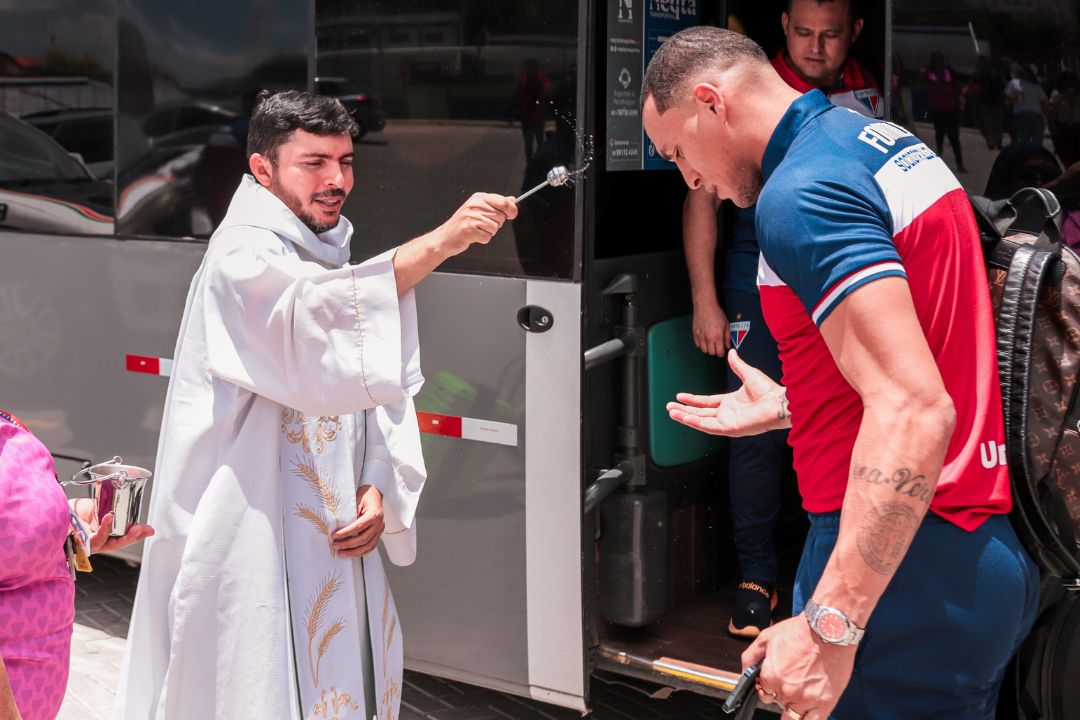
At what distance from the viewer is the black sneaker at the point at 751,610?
4066 mm

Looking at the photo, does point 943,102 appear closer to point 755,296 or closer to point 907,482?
point 755,296

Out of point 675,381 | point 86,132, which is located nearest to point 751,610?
point 675,381

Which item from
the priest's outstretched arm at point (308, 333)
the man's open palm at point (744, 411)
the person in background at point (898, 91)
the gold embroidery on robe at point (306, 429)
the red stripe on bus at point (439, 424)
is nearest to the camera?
the man's open palm at point (744, 411)

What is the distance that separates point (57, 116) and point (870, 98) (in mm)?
2856

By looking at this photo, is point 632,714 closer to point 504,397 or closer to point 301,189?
point 504,397

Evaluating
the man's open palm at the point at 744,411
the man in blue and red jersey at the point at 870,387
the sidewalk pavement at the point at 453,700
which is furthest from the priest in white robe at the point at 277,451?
the sidewalk pavement at the point at 453,700

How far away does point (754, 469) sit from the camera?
4.25 metres

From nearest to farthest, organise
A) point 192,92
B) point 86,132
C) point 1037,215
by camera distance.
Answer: point 1037,215, point 192,92, point 86,132

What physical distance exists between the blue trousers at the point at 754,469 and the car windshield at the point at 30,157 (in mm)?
2392

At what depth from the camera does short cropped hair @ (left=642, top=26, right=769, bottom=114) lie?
7.21 feet

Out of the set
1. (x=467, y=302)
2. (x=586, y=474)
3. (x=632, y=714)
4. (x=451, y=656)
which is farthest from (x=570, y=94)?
(x=632, y=714)

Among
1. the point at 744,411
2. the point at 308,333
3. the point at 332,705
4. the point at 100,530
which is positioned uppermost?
the point at 308,333

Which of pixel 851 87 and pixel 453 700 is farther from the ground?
pixel 851 87

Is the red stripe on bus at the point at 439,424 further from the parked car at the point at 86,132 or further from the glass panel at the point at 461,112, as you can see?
the parked car at the point at 86,132
